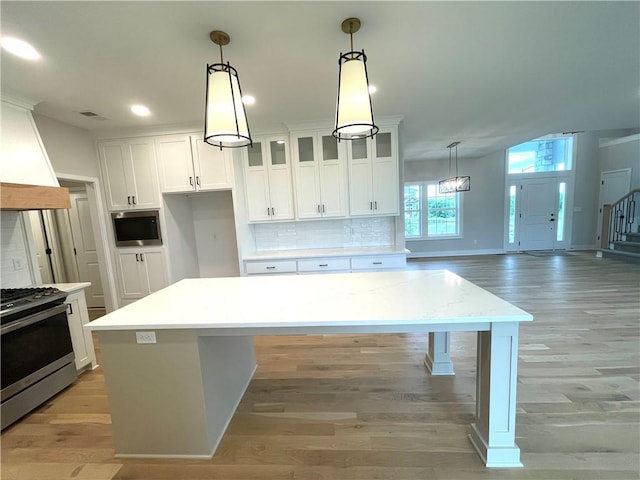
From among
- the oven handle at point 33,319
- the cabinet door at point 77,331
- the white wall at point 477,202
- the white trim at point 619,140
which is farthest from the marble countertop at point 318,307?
the white trim at point 619,140

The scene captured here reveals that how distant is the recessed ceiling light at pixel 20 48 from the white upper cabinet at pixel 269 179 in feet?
6.74

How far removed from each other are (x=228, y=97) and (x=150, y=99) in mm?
1766

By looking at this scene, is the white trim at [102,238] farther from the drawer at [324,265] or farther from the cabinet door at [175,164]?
the drawer at [324,265]

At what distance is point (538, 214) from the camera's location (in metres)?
7.45

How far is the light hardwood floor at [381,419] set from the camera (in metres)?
1.51

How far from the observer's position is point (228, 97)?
1542mm

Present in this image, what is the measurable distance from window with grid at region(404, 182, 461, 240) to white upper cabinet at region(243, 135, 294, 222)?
16.1ft

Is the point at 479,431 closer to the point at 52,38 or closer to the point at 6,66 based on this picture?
the point at 52,38

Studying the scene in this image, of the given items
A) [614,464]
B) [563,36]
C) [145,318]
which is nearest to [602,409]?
[614,464]

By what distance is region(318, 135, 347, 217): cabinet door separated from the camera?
360 centimetres

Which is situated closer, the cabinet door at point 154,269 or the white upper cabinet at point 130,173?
the white upper cabinet at point 130,173

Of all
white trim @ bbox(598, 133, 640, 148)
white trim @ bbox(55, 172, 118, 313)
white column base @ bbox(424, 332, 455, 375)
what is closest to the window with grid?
white trim @ bbox(598, 133, 640, 148)

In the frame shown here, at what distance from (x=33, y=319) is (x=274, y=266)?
7.28 ft

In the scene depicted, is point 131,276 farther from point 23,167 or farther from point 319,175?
point 319,175
